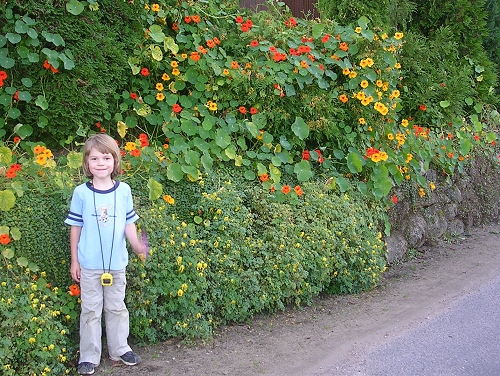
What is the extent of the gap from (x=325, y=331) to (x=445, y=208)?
2843 mm

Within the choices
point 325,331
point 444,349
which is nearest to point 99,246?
point 325,331

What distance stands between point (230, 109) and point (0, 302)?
2.37 meters

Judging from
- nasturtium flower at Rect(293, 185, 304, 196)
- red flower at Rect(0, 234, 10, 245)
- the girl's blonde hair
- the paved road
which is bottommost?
the paved road

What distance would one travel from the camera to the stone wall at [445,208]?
553cm

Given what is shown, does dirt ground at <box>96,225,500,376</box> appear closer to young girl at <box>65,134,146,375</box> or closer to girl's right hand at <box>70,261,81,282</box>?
young girl at <box>65,134,146,375</box>

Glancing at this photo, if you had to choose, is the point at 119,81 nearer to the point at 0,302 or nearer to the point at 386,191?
the point at 0,302

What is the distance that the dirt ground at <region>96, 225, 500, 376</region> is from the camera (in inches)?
134

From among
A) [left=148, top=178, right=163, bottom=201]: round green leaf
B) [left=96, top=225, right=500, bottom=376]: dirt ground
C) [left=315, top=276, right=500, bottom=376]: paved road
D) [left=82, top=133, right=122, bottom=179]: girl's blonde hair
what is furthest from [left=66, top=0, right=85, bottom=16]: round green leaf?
[left=315, top=276, right=500, bottom=376]: paved road

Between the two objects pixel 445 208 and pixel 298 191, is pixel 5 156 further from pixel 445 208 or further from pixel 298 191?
pixel 445 208

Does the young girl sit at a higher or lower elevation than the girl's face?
lower

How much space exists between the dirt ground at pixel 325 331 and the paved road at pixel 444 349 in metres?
0.08

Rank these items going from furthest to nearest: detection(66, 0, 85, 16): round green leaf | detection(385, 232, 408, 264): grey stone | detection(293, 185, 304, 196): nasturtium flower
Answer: detection(385, 232, 408, 264): grey stone → detection(293, 185, 304, 196): nasturtium flower → detection(66, 0, 85, 16): round green leaf

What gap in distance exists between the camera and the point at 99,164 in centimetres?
322

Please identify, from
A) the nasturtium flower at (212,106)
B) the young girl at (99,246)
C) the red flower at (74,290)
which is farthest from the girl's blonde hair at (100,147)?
the nasturtium flower at (212,106)
